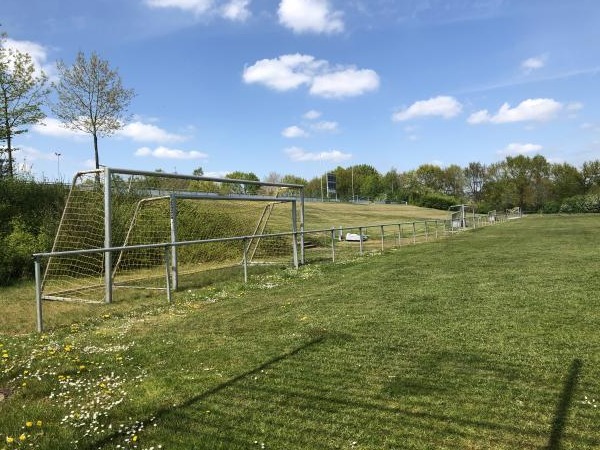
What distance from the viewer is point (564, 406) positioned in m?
3.51

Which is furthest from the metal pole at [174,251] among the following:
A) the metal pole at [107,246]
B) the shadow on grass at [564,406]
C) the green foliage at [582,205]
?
the green foliage at [582,205]

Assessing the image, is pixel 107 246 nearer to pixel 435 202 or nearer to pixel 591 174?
pixel 435 202

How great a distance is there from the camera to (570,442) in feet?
9.86

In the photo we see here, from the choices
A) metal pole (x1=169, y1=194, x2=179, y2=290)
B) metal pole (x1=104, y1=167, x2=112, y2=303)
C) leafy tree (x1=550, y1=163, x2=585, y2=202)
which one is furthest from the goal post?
leafy tree (x1=550, y1=163, x2=585, y2=202)

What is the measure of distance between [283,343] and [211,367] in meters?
1.01

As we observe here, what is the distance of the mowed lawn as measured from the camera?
3234 millimetres

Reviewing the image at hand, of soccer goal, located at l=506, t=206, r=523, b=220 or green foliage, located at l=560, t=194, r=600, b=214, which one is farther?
green foliage, located at l=560, t=194, r=600, b=214

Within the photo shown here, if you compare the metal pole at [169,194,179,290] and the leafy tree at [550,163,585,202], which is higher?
the leafy tree at [550,163,585,202]

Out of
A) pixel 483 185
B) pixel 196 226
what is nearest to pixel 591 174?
pixel 483 185

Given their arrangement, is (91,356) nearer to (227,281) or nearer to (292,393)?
(292,393)

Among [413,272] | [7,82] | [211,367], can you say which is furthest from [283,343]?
[7,82]

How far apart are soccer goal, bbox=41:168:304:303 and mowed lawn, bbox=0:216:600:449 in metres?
2.65

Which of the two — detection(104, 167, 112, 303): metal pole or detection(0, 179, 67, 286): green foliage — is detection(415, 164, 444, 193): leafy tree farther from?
detection(104, 167, 112, 303): metal pole

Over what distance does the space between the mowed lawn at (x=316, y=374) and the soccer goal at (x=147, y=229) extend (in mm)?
2645
